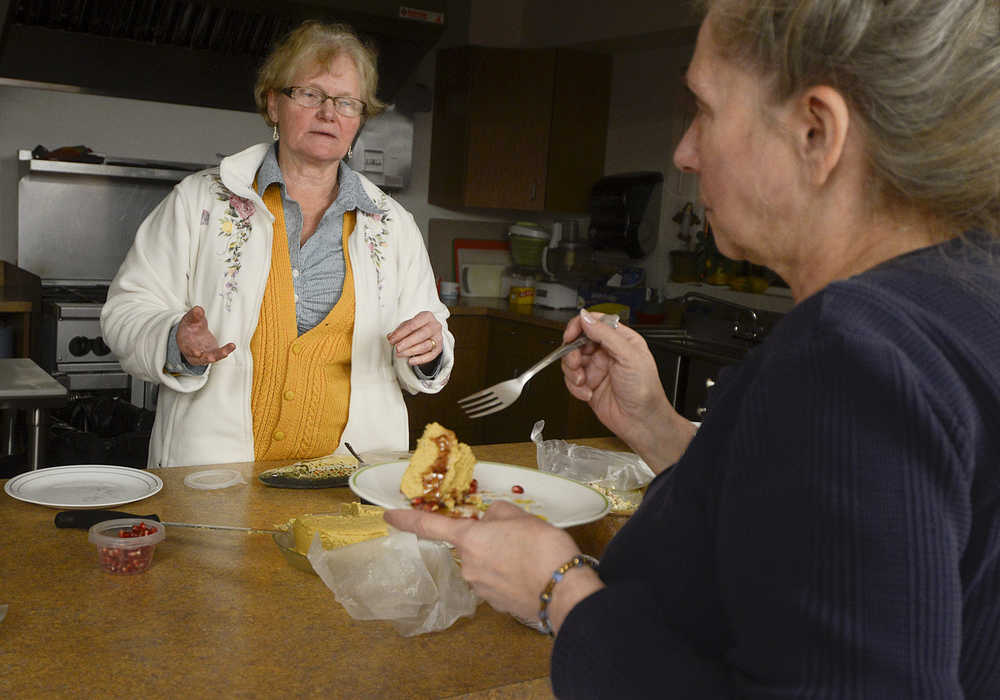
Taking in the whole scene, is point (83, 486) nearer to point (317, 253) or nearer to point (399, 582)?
point (399, 582)

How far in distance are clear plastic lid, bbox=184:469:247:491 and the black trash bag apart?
194 centimetres

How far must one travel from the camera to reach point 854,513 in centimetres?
59

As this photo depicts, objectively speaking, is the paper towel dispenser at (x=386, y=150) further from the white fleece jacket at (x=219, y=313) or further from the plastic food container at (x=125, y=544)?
the plastic food container at (x=125, y=544)

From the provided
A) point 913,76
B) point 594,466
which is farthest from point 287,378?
point 913,76

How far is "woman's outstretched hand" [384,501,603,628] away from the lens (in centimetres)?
80

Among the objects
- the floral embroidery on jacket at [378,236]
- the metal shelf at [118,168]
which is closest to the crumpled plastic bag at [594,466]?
the floral embroidery on jacket at [378,236]

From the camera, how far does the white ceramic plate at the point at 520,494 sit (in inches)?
47.8

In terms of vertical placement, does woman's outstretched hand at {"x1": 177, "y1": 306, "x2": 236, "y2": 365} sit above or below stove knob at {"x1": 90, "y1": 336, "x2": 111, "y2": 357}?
above

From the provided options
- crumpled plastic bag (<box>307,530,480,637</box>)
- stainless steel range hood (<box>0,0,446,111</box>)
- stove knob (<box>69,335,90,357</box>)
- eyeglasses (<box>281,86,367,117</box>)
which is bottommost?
crumpled plastic bag (<box>307,530,480,637</box>)

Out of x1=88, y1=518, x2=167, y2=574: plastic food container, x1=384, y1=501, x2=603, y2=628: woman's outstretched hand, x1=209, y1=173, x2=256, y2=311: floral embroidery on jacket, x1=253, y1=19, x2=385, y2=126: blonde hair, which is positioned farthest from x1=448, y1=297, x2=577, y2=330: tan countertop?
x1=384, y1=501, x2=603, y2=628: woman's outstretched hand

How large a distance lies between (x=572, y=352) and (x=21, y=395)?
5.49 feet

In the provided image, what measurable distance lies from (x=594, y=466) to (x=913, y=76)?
1144mm

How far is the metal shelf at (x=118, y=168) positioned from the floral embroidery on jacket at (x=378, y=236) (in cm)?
255

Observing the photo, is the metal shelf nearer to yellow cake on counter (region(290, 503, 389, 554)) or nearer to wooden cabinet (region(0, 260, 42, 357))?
wooden cabinet (region(0, 260, 42, 357))
